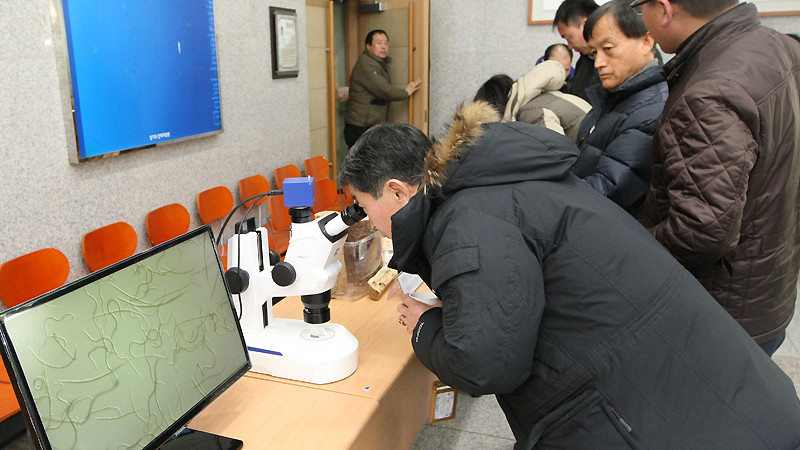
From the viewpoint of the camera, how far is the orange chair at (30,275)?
210 centimetres

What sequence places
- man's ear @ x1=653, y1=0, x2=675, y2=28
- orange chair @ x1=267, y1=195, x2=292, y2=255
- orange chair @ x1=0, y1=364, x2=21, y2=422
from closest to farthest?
1. man's ear @ x1=653, y1=0, x2=675, y2=28
2. orange chair @ x1=0, y1=364, x2=21, y2=422
3. orange chair @ x1=267, y1=195, x2=292, y2=255

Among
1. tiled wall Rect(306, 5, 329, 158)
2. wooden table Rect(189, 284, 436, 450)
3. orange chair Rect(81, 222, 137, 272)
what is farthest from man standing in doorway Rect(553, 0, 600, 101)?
orange chair Rect(81, 222, 137, 272)

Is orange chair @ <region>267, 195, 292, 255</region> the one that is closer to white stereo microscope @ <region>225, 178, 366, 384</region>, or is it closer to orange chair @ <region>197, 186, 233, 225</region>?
orange chair @ <region>197, 186, 233, 225</region>

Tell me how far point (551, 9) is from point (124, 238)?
13.2 ft

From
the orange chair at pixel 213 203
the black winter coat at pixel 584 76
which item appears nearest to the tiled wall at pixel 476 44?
the black winter coat at pixel 584 76

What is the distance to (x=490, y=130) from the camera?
103cm

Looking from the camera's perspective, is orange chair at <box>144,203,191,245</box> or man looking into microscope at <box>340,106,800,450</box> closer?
man looking into microscope at <box>340,106,800,450</box>

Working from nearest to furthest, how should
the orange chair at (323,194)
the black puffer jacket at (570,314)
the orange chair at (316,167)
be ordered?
1. the black puffer jacket at (570,314)
2. the orange chair at (323,194)
3. the orange chair at (316,167)

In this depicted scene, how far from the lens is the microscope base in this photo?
1.32 meters

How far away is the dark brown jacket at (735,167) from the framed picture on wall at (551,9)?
381 cm

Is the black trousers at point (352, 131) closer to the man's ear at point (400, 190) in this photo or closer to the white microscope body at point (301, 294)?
the white microscope body at point (301, 294)

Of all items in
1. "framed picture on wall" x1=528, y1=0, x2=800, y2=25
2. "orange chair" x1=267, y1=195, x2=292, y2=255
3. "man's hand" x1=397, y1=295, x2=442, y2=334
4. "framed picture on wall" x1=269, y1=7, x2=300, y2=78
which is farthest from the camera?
"framed picture on wall" x1=528, y1=0, x2=800, y2=25

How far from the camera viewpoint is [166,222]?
300 centimetres

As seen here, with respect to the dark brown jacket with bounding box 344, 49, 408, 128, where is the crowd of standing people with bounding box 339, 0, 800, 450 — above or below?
below
